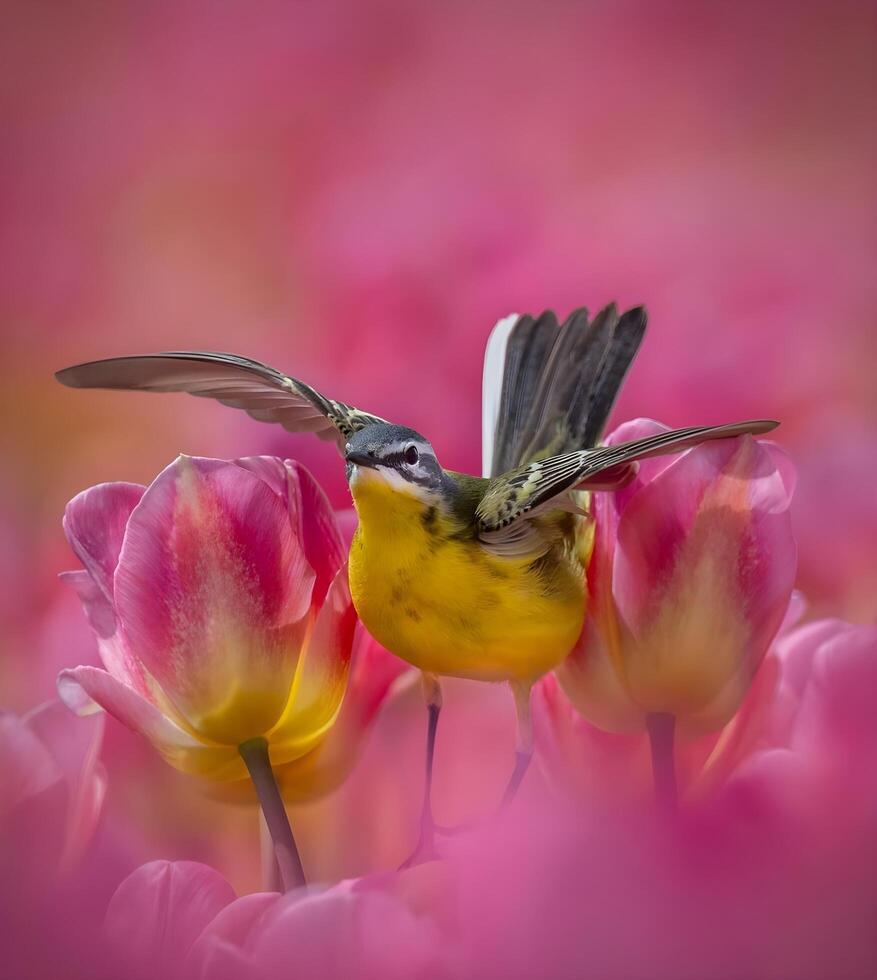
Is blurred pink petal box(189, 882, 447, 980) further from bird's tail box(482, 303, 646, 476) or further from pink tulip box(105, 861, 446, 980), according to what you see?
bird's tail box(482, 303, 646, 476)

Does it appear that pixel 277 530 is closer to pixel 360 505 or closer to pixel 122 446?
pixel 360 505

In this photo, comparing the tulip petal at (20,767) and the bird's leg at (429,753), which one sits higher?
the tulip petal at (20,767)

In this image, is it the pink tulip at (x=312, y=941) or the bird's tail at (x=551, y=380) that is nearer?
the pink tulip at (x=312, y=941)

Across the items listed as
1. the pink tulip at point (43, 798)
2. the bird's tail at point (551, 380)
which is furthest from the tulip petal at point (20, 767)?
the bird's tail at point (551, 380)

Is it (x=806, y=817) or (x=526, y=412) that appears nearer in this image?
(x=806, y=817)

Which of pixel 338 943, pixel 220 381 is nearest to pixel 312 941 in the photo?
pixel 338 943

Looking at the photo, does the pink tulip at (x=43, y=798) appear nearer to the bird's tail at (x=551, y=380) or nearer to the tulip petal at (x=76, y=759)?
the tulip petal at (x=76, y=759)

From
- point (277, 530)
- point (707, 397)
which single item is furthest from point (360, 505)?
point (707, 397)

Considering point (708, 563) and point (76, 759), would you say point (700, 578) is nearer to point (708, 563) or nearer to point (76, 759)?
point (708, 563)
